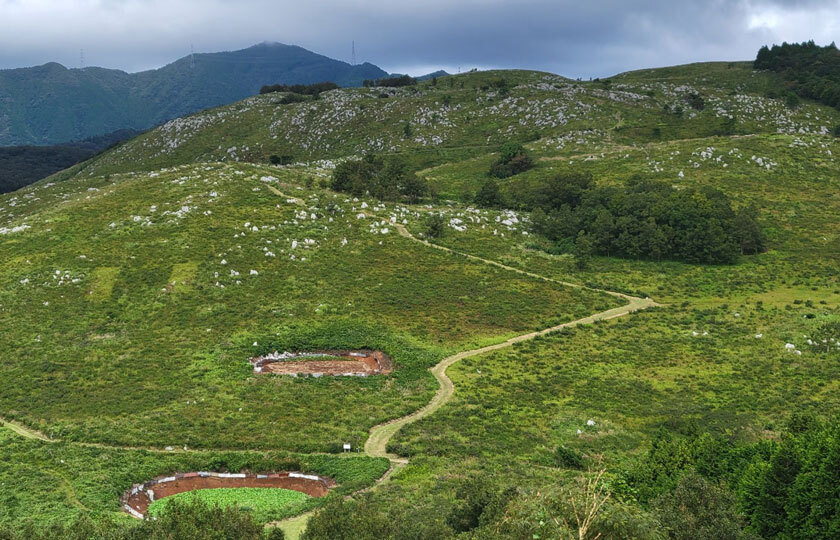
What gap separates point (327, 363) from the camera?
4428 centimetres

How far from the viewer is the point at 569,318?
53.6 m

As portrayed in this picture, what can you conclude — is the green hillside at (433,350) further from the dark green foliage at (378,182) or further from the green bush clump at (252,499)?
the dark green foliage at (378,182)

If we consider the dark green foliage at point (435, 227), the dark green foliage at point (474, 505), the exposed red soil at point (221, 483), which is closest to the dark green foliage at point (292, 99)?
the dark green foliage at point (435, 227)

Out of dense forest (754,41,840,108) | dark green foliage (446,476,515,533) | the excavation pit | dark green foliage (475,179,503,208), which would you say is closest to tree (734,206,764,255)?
dark green foliage (475,179,503,208)

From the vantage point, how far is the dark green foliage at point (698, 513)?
18.1m

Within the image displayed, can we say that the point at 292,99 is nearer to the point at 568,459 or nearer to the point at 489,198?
the point at 489,198

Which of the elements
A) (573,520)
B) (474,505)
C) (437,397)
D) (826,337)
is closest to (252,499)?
(474,505)

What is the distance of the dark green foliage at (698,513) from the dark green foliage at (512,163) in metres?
88.2

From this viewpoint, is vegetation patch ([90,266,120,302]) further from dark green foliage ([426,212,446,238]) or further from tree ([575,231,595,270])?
tree ([575,231,595,270])

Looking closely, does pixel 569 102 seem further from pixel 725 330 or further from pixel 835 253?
pixel 725 330

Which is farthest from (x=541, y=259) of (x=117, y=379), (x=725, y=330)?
(x=117, y=379)

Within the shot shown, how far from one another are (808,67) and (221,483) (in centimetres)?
17400

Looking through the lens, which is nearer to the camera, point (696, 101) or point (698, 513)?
point (698, 513)

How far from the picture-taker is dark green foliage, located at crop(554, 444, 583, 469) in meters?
31.0
